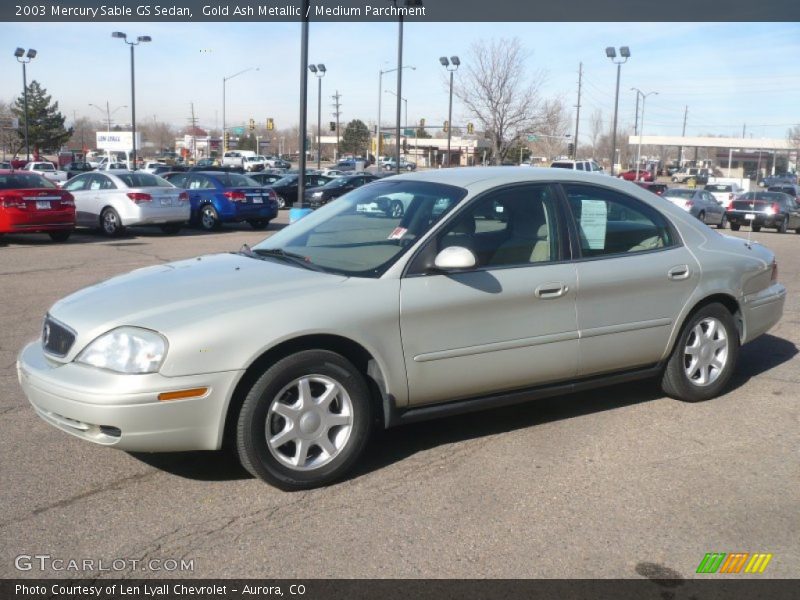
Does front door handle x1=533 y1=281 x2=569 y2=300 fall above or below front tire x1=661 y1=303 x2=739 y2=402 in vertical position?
above

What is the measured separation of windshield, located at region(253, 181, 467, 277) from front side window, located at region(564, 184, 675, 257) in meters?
0.85

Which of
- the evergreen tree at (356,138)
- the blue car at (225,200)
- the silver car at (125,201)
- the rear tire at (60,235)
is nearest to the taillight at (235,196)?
the blue car at (225,200)

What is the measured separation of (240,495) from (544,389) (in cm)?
194

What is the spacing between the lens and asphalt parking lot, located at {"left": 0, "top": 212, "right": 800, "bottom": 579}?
11.4ft

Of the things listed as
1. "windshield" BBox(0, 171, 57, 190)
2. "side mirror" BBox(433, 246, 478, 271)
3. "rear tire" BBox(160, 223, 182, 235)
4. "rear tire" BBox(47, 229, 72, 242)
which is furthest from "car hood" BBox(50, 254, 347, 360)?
"rear tire" BBox(160, 223, 182, 235)

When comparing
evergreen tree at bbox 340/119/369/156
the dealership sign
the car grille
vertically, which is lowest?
the car grille

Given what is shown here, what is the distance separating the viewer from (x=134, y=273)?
191 inches

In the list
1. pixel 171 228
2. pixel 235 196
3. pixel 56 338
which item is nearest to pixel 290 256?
pixel 56 338

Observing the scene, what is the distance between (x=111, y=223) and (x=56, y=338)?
15.0 m

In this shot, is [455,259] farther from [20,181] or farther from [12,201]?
[20,181]

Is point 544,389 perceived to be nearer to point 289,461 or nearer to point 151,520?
point 289,461

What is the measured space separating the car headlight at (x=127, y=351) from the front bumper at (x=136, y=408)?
0.04m

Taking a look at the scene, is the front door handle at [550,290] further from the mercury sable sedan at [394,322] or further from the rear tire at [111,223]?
the rear tire at [111,223]

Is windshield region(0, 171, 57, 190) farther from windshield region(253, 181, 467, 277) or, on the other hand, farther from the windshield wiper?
the windshield wiper
